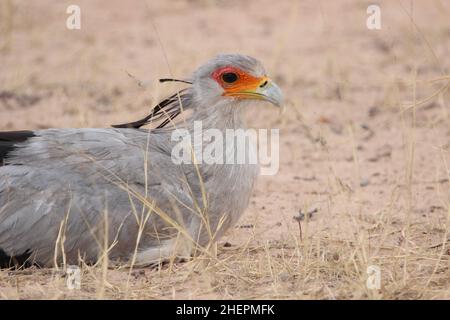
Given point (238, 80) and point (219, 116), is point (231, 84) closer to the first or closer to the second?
point (238, 80)

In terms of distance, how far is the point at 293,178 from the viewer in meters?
7.29

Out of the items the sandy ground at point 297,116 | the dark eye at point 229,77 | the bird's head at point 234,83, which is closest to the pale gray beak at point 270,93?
the bird's head at point 234,83

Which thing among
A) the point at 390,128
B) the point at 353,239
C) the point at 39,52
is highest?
the point at 39,52

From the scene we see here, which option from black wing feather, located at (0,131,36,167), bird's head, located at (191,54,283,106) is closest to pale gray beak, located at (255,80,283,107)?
bird's head, located at (191,54,283,106)

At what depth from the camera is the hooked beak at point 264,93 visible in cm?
568

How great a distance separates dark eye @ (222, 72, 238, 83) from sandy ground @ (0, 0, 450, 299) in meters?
0.45

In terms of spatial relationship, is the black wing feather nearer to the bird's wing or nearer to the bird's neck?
the bird's wing

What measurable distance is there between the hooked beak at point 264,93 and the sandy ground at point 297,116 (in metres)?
0.57

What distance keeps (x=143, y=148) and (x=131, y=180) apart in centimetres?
28

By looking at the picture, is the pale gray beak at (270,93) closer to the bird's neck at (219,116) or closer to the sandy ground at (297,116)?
the bird's neck at (219,116)

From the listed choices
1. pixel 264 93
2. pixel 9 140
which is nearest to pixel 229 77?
pixel 264 93

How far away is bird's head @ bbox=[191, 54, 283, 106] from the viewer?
5.70m
